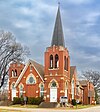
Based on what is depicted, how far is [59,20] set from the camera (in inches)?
2714

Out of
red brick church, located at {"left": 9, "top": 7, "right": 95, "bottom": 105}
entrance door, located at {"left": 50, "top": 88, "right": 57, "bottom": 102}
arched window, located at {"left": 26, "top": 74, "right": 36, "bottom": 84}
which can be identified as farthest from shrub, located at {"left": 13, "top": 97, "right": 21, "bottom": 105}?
entrance door, located at {"left": 50, "top": 88, "right": 57, "bottom": 102}

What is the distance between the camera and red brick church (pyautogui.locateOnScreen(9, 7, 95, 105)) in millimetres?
64812

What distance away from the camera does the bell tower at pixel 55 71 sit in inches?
2534

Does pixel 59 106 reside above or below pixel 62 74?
below

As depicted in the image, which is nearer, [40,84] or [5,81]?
[40,84]

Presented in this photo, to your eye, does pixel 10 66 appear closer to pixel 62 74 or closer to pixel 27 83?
pixel 27 83

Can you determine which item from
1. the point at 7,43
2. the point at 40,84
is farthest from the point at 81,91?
the point at 7,43

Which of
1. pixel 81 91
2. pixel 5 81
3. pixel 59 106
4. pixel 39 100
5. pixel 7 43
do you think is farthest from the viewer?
pixel 81 91

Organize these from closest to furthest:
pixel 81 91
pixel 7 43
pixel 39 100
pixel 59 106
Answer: pixel 59 106 < pixel 39 100 < pixel 7 43 < pixel 81 91

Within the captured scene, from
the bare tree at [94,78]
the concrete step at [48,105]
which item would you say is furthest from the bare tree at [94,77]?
the concrete step at [48,105]

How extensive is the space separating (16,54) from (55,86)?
537 inches

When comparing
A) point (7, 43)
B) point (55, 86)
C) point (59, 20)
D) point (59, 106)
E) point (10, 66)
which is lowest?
point (59, 106)

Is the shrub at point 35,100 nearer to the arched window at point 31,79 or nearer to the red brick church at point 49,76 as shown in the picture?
the red brick church at point 49,76

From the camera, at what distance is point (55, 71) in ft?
214
